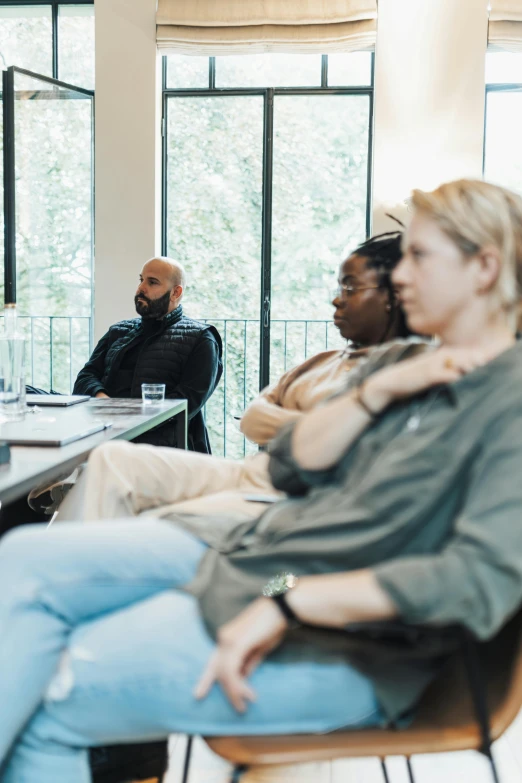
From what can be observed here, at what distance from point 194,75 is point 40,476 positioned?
4.40 m

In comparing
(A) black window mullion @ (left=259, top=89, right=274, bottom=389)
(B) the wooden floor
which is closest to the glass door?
(A) black window mullion @ (left=259, top=89, right=274, bottom=389)

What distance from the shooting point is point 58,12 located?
548 cm

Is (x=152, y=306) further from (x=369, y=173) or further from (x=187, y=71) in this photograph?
(x=187, y=71)

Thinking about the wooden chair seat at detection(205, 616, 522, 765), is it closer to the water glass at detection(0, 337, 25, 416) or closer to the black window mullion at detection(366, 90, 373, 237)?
the water glass at detection(0, 337, 25, 416)

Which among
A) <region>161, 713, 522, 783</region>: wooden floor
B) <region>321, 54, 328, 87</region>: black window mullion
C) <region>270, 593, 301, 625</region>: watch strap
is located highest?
<region>321, 54, 328, 87</region>: black window mullion

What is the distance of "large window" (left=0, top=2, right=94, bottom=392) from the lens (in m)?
5.17

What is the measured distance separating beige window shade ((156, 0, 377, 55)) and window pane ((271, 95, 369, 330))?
0.38m

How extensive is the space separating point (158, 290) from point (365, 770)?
2548 millimetres

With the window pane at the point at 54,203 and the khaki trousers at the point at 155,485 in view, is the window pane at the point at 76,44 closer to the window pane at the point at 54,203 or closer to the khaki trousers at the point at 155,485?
the window pane at the point at 54,203

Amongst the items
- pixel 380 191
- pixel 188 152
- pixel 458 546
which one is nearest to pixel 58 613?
pixel 458 546


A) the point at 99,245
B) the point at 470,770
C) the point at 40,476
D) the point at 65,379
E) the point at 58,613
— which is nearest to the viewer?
the point at 58,613

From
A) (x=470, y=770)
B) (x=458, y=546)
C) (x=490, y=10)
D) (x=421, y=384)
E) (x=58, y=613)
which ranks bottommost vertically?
(x=470, y=770)

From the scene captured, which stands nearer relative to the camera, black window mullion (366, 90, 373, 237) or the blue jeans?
the blue jeans

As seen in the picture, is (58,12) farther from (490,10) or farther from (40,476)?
(40,476)
